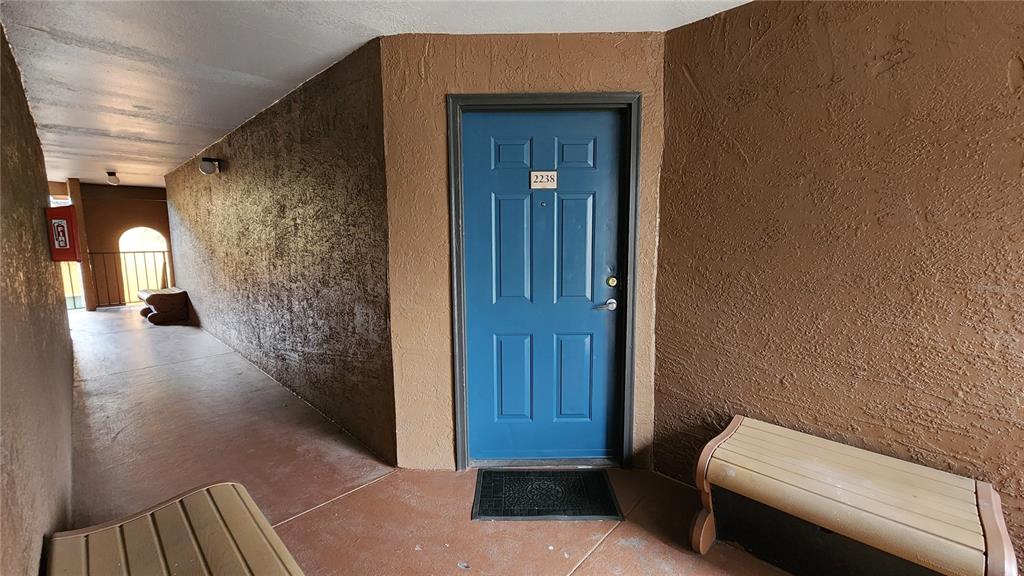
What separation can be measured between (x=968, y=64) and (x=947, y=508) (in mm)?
1519

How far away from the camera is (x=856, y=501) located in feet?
4.71

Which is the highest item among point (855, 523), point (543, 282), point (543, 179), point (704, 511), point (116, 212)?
point (116, 212)

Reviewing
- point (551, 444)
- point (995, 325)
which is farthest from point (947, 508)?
point (551, 444)

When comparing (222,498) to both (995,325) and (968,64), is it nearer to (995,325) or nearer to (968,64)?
(995,325)

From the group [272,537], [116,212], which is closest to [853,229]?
[272,537]

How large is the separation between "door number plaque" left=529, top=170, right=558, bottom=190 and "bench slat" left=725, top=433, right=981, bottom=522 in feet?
4.93

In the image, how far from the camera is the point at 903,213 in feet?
5.28

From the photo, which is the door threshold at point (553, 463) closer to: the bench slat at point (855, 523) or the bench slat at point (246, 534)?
the bench slat at point (855, 523)

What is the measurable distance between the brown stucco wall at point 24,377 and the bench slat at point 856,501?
86.1 inches

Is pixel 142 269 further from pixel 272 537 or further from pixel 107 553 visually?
pixel 272 537

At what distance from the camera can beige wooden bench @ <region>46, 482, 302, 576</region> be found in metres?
1.19

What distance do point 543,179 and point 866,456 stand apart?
188 cm

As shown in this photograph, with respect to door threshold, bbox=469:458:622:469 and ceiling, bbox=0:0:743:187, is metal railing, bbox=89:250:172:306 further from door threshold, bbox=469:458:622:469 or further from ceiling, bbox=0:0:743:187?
door threshold, bbox=469:458:622:469

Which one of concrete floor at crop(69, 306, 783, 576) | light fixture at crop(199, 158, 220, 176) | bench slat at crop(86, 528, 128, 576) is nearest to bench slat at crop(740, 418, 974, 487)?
concrete floor at crop(69, 306, 783, 576)
